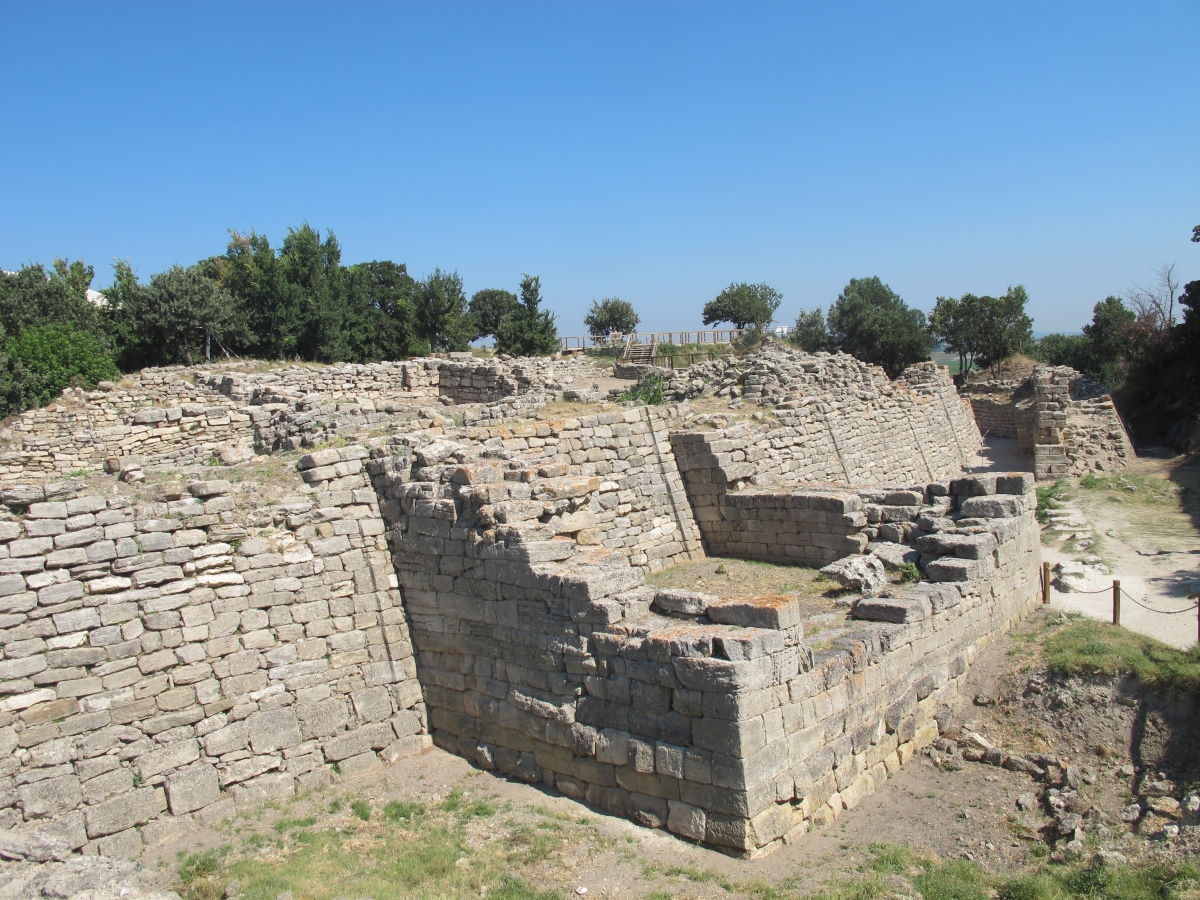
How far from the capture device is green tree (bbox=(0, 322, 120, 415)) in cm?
2045

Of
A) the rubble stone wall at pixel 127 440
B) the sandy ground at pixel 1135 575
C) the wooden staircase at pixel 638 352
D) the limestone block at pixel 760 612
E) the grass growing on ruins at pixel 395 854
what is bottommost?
the grass growing on ruins at pixel 395 854

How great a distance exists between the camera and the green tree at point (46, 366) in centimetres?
2045

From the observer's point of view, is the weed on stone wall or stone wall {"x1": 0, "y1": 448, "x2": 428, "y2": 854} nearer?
stone wall {"x1": 0, "y1": 448, "x2": 428, "y2": 854}

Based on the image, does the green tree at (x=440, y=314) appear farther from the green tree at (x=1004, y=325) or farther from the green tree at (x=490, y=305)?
the green tree at (x=1004, y=325)

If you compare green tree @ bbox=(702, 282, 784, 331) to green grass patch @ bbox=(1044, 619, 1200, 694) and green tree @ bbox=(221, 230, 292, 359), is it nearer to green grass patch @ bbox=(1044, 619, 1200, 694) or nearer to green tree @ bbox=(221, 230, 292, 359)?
green tree @ bbox=(221, 230, 292, 359)

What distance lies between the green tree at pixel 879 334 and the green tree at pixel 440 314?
22695mm

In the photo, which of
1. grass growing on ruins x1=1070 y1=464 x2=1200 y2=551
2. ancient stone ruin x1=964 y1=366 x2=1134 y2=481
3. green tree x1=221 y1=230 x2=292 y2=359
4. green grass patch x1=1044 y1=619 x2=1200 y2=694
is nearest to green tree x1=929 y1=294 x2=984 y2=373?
ancient stone ruin x1=964 y1=366 x2=1134 y2=481

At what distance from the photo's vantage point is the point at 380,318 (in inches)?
1414

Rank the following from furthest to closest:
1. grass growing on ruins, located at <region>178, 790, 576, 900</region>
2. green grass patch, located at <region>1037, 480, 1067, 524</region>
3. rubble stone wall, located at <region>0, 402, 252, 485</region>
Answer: green grass patch, located at <region>1037, 480, 1067, 524</region>
rubble stone wall, located at <region>0, 402, 252, 485</region>
grass growing on ruins, located at <region>178, 790, 576, 900</region>

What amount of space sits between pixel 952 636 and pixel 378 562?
6.20 metres

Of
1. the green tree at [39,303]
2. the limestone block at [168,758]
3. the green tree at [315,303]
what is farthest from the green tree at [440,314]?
the limestone block at [168,758]

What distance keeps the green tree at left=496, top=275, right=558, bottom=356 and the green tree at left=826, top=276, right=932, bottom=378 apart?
18324 millimetres

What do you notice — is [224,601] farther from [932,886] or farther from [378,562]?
[932,886]

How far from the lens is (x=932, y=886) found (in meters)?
6.20
